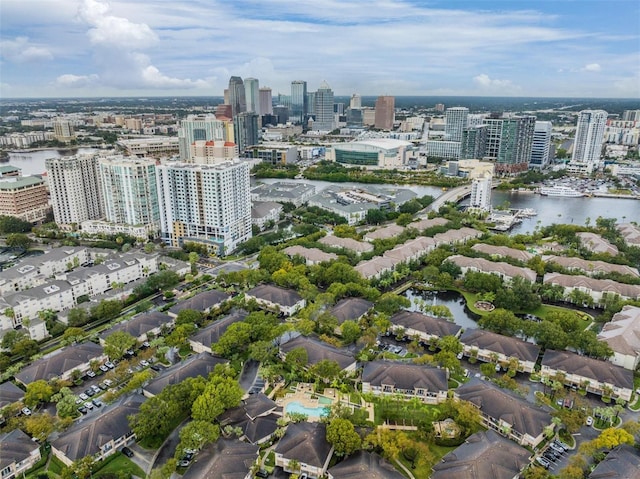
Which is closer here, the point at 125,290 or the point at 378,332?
the point at 378,332

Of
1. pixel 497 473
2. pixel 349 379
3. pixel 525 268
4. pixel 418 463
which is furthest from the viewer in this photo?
pixel 525 268

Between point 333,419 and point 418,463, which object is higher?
point 333,419

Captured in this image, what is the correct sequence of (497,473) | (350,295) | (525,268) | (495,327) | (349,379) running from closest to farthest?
(497,473)
(349,379)
(495,327)
(350,295)
(525,268)

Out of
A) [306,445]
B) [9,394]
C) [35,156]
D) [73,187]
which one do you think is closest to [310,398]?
[306,445]

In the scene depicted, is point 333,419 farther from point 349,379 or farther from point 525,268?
point 525,268

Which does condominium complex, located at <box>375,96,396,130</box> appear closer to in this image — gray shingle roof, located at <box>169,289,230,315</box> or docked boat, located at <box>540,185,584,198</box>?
docked boat, located at <box>540,185,584,198</box>

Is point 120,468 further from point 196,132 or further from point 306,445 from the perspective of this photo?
point 196,132

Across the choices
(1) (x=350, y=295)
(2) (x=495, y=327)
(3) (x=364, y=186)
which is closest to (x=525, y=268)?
(2) (x=495, y=327)
